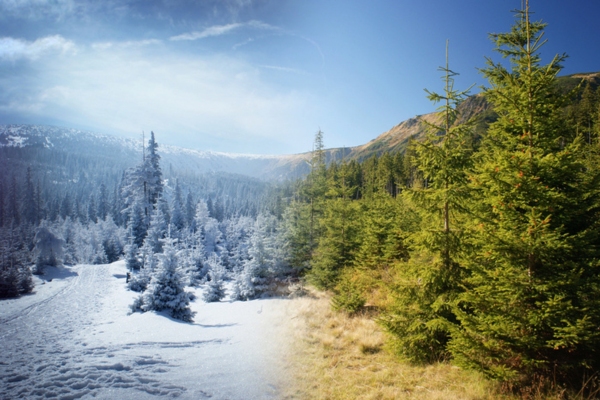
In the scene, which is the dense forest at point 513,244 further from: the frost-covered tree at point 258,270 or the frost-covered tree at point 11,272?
the frost-covered tree at point 258,270

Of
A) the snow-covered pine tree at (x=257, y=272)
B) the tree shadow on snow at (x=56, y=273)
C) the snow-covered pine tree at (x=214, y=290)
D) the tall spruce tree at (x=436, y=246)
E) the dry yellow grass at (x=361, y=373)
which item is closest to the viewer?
the dry yellow grass at (x=361, y=373)

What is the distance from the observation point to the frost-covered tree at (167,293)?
1378 centimetres

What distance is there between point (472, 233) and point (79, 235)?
203 feet

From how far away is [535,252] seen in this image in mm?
5574

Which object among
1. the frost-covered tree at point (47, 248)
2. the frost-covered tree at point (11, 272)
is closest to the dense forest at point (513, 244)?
the frost-covered tree at point (11, 272)

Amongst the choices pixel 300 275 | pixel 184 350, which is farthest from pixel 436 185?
pixel 300 275

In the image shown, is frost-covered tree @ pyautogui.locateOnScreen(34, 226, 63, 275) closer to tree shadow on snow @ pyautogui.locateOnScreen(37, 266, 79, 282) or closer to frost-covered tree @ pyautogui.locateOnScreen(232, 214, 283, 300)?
tree shadow on snow @ pyautogui.locateOnScreen(37, 266, 79, 282)

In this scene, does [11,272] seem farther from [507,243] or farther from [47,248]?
[47,248]

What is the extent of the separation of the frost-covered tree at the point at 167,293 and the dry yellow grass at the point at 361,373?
6585mm

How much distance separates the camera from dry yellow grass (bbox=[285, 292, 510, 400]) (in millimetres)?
5984

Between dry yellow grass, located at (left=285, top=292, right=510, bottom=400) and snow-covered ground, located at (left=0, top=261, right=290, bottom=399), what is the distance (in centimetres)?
77

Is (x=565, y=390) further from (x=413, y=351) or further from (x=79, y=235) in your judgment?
(x=79, y=235)

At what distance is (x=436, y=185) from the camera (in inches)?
302

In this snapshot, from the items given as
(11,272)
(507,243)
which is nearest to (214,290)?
(11,272)
